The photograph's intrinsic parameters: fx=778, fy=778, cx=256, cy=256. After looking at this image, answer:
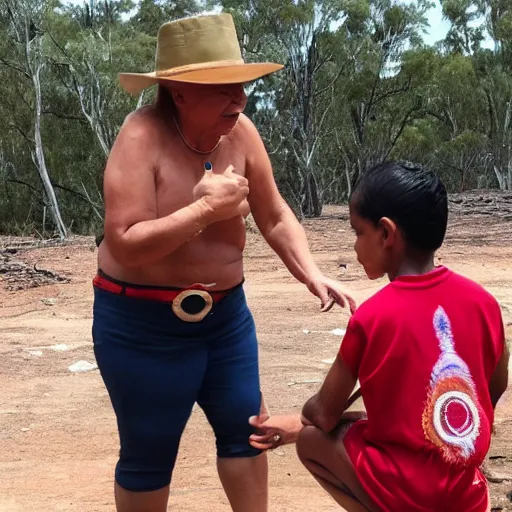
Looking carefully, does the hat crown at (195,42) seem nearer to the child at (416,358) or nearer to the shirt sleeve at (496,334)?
the child at (416,358)

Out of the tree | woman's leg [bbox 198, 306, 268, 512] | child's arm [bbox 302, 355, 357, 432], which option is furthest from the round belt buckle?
the tree

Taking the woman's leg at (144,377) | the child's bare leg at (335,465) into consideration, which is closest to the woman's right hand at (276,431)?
the child's bare leg at (335,465)

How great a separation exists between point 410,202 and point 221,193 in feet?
1.69

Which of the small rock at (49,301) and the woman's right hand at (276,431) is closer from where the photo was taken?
the woman's right hand at (276,431)

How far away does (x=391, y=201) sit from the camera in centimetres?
183

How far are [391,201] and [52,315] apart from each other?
6.21 m

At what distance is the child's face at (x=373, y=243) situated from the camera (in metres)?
1.86

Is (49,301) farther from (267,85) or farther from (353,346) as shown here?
(267,85)

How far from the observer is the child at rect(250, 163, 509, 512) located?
5.85ft

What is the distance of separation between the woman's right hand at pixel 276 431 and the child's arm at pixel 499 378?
518 mm

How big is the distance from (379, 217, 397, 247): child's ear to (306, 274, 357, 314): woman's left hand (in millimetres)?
548

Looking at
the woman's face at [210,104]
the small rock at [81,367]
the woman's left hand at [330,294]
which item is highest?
the woman's face at [210,104]

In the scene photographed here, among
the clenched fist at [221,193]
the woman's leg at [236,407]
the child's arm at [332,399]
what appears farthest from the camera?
the woman's leg at [236,407]

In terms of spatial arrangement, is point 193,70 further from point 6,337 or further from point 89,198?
point 89,198
